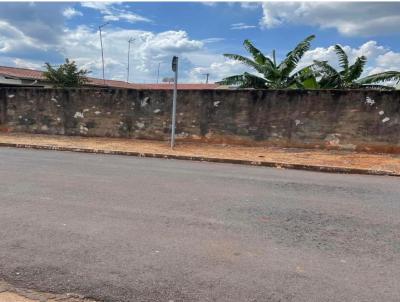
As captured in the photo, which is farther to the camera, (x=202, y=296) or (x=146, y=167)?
(x=146, y=167)

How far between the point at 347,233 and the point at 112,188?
3967 millimetres

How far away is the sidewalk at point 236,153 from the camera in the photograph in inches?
434

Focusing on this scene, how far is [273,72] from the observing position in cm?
1972

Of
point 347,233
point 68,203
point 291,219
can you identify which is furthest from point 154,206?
point 347,233

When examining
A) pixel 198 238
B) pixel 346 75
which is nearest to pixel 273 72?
pixel 346 75

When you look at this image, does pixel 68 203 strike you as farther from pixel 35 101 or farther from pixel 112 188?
pixel 35 101

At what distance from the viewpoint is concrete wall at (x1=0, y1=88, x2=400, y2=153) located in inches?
515

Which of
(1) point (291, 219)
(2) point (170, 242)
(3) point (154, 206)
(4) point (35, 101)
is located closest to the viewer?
(2) point (170, 242)

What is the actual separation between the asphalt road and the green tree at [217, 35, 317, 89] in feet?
39.5

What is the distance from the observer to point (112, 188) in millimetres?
7418

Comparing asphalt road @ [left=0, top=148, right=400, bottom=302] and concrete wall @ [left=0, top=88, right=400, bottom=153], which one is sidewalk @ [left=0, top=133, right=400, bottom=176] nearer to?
concrete wall @ [left=0, top=88, right=400, bottom=153]

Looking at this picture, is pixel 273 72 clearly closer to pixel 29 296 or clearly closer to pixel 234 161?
pixel 234 161

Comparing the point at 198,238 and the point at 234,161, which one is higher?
the point at 234,161

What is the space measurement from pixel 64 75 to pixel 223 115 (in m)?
22.4
